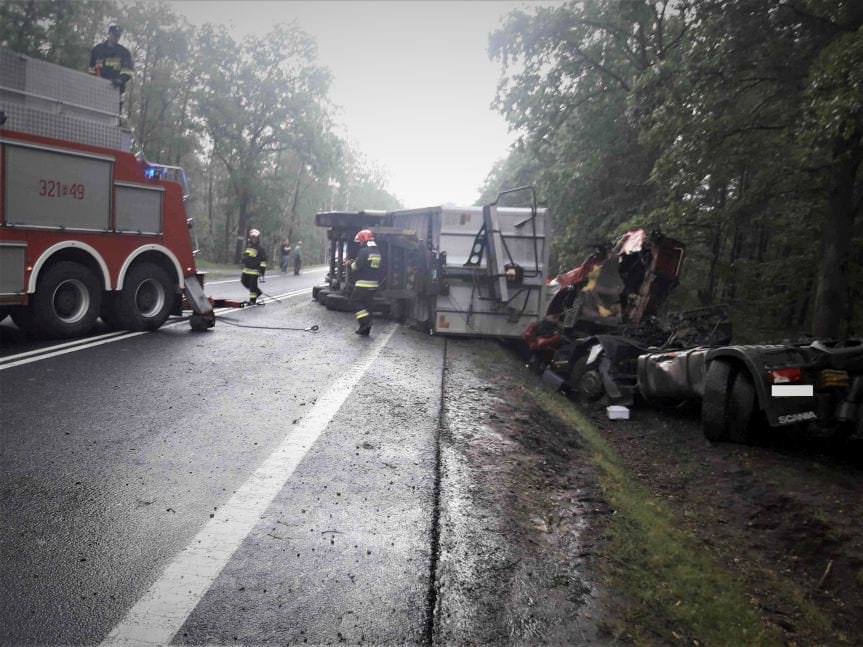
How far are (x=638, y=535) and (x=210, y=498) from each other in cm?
258

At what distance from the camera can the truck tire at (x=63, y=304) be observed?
7230 mm

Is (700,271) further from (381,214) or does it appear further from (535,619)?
(535,619)

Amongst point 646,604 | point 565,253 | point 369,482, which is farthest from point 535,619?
point 565,253

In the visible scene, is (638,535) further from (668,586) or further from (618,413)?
(618,413)

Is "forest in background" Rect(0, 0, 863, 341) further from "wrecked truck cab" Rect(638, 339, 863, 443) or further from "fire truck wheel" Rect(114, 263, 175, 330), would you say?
"wrecked truck cab" Rect(638, 339, 863, 443)

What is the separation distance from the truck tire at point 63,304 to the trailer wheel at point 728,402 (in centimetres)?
766

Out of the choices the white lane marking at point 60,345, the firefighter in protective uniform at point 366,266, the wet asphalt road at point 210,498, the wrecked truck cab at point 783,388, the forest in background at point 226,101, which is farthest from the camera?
the forest in background at point 226,101

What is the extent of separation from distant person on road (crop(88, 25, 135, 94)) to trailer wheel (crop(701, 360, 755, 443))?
9.28 meters

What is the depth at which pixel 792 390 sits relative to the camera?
15.8 feet

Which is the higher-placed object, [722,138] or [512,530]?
[722,138]

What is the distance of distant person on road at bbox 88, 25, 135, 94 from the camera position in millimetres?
9016

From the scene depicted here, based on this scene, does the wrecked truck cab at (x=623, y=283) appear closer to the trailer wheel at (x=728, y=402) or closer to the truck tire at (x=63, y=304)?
the trailer wheel at (x=728, y=402)

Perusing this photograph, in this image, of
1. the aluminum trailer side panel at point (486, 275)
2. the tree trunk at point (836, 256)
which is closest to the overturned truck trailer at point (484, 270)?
the aluminum trailer side panel at point (486, 275)

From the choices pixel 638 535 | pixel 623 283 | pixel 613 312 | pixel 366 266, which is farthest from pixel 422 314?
pixel 638 535
